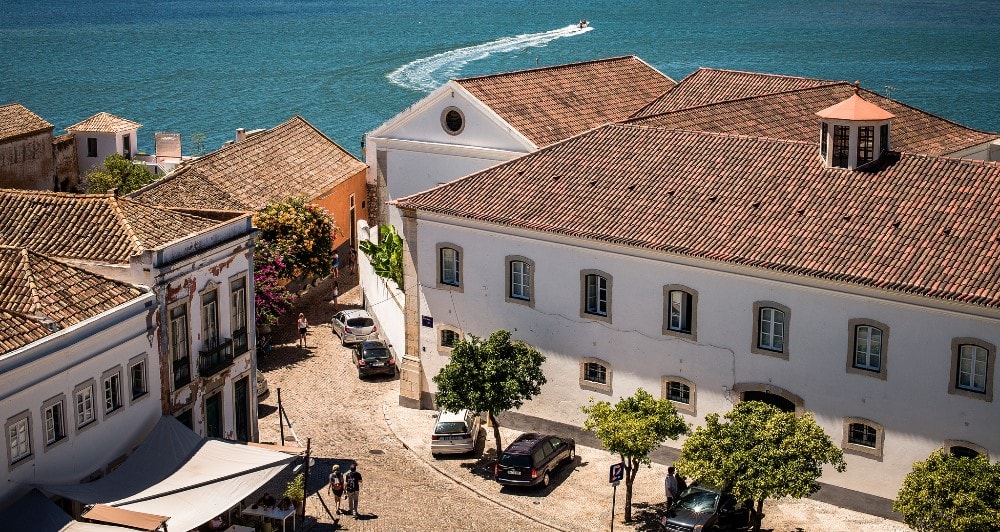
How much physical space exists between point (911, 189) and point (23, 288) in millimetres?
24986

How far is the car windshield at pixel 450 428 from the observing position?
1818 inches

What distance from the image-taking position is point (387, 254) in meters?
59.6

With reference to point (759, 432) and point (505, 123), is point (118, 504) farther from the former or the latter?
point (505, 123)

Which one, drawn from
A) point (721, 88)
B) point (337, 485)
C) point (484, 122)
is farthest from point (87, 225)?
point (721, 88)

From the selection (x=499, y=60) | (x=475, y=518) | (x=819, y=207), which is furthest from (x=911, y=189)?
(x=499, y=60)

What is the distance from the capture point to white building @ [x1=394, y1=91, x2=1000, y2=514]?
130 ft

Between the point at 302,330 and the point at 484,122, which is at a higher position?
the point at 484,122

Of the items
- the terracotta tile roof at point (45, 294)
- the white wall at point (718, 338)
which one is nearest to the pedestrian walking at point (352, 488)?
the terracotta tile roof at point (45, 294)

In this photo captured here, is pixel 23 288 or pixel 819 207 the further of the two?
pixel 819 207

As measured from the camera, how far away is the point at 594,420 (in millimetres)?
42000

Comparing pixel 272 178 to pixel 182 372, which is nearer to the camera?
pixel 182 372

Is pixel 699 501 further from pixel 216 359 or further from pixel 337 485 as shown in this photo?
pixel 216 359

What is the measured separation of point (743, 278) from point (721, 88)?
26079mm

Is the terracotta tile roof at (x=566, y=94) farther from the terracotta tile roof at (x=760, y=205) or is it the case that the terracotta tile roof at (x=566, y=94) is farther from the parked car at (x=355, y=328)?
the parked car at (x=355, y=328)
